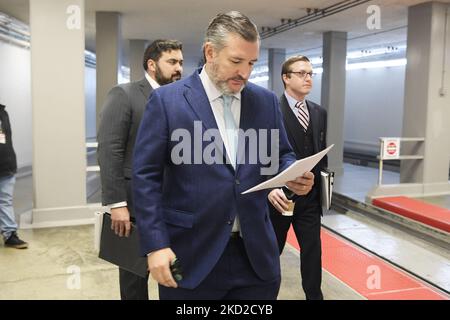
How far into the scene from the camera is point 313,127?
3182 mm

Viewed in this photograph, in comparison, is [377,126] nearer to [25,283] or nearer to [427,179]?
[427,179]

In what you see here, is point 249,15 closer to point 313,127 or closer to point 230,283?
point 313,127

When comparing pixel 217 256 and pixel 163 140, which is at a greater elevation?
pixel 163 140

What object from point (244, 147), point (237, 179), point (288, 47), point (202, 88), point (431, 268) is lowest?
point (431, 268)

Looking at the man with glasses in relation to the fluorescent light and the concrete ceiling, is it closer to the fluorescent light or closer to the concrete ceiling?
the concrete ceiling

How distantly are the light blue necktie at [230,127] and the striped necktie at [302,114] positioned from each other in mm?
1600

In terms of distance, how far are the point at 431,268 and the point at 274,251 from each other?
3.25 meters

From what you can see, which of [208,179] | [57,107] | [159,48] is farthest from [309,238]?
[57,107]

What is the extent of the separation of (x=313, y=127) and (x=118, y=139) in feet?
4.82

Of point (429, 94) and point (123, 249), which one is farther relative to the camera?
point (429, 94)

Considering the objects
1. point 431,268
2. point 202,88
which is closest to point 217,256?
point 202,88

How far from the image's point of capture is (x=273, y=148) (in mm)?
→ 1764

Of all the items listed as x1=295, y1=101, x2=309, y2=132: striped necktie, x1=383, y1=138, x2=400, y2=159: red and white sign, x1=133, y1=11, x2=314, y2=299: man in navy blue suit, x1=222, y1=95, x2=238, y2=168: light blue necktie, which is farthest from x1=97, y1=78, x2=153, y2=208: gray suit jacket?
x1=383, y1=138, x2=400, y2=159: red and white sign

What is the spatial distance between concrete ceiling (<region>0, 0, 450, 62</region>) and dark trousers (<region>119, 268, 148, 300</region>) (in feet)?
18.8
